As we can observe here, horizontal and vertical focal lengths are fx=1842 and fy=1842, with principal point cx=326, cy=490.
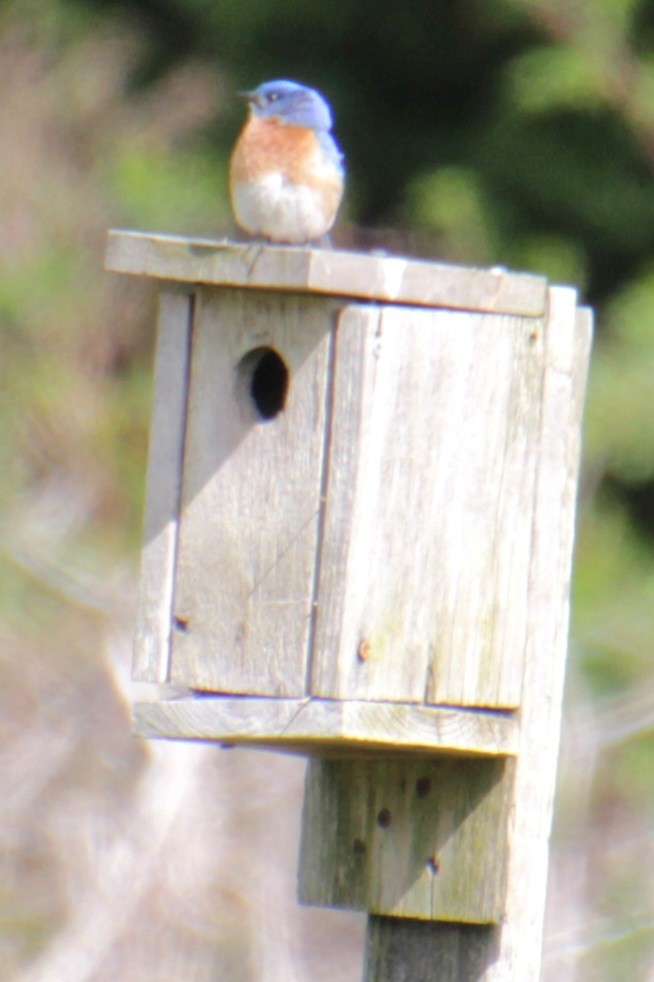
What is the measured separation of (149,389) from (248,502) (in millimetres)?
5807

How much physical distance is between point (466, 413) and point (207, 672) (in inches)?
21.5

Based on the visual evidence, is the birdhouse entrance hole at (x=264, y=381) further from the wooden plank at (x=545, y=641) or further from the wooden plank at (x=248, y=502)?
the wooden plank at (x=545, y=641)

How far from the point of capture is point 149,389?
334 inches

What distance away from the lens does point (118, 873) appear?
4656mm

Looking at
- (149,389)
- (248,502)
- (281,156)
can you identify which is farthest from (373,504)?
(149,389)

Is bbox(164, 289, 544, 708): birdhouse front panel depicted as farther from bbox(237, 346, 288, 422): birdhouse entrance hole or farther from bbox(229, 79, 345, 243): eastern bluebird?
bbox(229, 79, 345, 243): eastern bluebird

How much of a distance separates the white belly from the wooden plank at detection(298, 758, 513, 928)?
1.06 metres

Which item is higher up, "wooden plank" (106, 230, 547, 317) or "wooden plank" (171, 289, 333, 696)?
"wooden plank" (106, 230, 547, 317)

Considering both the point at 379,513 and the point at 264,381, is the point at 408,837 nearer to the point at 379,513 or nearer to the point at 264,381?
the point at 379,513

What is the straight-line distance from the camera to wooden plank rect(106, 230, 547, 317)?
8.48ft

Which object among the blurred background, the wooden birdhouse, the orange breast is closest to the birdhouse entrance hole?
the wooden birdhouse

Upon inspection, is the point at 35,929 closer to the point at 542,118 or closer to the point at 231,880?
the point at 231,880

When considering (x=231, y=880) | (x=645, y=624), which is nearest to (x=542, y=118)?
(x=645, y=624)

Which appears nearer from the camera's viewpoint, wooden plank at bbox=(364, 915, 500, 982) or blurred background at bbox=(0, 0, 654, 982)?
wooden plank at bbox=(364, 915, 500, 982)
